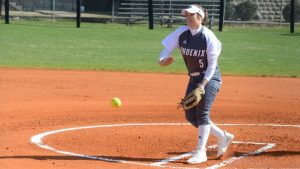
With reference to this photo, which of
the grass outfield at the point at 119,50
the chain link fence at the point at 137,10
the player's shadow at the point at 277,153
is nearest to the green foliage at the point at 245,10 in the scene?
the chain link fence at the point at 137,10

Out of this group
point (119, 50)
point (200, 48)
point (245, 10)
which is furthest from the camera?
point (245, 10)

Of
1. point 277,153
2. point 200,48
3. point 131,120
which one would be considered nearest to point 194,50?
point 200,48

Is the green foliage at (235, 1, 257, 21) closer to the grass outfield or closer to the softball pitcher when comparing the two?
the grass outfield

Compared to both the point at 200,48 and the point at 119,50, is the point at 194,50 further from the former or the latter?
the point at 119,50

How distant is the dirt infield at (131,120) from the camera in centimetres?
868

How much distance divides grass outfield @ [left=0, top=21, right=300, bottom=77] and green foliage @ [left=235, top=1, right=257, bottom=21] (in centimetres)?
1055

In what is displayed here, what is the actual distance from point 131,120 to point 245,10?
3149cm

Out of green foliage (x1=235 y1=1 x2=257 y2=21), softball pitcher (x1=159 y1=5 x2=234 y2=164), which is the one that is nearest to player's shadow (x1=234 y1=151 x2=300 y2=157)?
softball pitcher (x1=159 y1=5 x2=234 y2=164)

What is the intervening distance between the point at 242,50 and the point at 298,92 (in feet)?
29.0

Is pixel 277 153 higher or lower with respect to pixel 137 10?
lower

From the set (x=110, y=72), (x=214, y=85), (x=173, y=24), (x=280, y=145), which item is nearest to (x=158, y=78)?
(x=110, y=72)

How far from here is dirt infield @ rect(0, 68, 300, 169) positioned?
8.68 meters

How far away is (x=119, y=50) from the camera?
23.0 meters

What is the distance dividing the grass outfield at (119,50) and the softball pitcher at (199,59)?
381 inches
